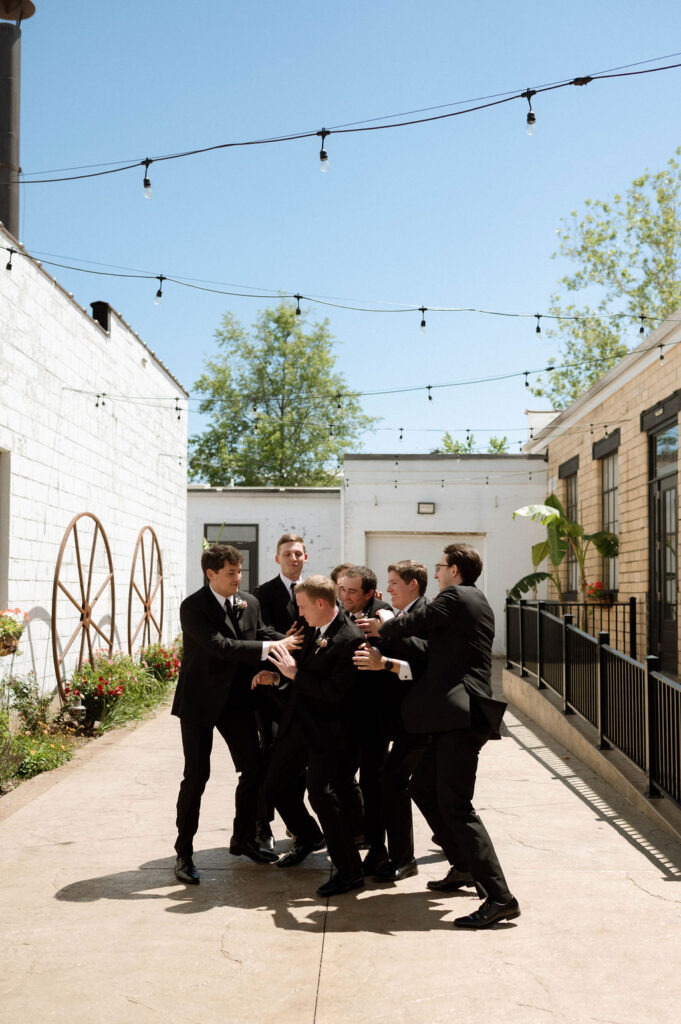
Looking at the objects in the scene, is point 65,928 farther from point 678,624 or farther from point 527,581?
point 527,581

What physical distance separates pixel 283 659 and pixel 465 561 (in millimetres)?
1053

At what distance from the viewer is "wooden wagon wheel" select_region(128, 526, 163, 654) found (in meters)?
13.5

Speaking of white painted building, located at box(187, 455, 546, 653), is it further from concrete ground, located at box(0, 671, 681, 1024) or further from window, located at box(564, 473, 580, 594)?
concrete ground, located at box(0, 671, 681, 1024)

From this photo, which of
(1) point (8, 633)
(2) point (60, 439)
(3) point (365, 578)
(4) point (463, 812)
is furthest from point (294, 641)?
(2) point (60, 439)

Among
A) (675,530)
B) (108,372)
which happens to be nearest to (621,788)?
(675,530)

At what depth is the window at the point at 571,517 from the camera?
16.5m

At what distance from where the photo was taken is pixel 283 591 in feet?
21.0

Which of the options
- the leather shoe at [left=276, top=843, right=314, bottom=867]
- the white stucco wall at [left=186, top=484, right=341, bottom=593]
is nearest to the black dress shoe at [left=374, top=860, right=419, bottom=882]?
the leather shoe at [left=276, top=843, right=314, bottom=867]

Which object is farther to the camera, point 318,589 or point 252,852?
point 252,852

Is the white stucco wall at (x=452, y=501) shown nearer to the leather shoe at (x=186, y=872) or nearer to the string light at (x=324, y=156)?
the string light at (x=324, y=156)

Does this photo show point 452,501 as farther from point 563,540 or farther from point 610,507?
point 610,507

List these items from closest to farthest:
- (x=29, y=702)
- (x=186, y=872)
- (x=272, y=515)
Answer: (x=186, y=872) < (x=29, y=702) < (x=272, y=515)

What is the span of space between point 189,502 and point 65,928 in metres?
16.6

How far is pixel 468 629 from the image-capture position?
470cm
